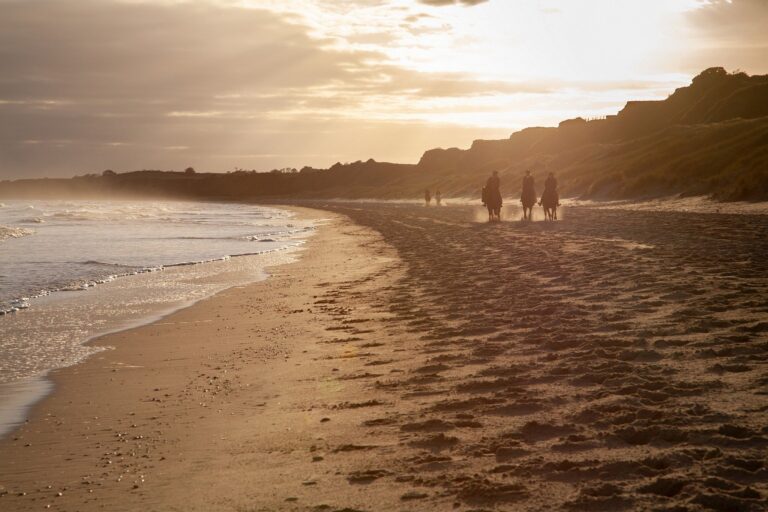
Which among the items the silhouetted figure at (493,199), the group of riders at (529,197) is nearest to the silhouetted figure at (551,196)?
the group of riders at (529,197)

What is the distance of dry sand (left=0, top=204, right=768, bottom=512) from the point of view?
412 centimetres

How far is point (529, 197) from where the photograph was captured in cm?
3188

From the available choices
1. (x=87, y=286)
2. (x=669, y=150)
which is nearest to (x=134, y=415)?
(x=87, y=286)

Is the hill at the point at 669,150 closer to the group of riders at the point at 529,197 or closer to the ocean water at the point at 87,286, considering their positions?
the group of riders at the point at 529,197

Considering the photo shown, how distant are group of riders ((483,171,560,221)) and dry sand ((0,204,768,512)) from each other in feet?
61.5

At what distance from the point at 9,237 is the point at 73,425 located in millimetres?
29738

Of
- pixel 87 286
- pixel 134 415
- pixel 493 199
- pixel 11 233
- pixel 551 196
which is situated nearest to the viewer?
pixel 134 415

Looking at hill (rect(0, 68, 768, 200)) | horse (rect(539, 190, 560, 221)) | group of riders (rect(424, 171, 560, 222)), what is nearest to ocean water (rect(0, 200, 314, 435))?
group of riders (rect(424, 171, 560, 222))

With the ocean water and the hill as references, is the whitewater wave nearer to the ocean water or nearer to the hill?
the ocean water

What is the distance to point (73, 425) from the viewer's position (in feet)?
19.4

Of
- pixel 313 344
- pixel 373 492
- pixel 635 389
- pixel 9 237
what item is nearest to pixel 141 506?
pixel 373 492

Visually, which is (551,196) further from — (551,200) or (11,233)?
(11,233)

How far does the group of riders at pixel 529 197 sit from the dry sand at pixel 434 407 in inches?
739

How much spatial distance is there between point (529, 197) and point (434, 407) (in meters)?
27.0
